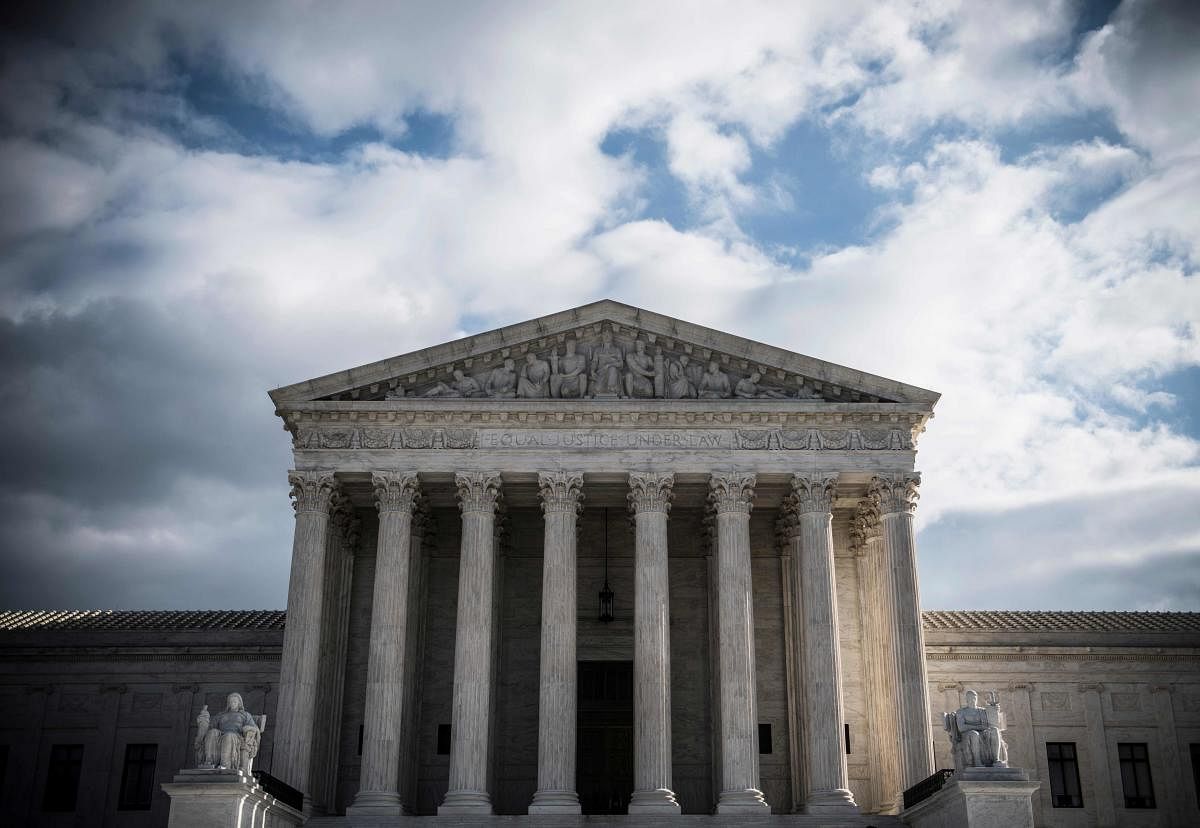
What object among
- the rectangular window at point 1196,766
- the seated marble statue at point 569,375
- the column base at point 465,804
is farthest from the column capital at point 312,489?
the rectangular window at point 1196,766

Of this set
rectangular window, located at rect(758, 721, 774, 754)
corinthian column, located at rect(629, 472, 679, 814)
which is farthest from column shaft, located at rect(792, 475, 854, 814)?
corinthian column, located at rect(629, 472, 679, 814)

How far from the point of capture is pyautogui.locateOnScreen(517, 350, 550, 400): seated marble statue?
40.1 metres

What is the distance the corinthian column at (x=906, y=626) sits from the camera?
3650 centimetres

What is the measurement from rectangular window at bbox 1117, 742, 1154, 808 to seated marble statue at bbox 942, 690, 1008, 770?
46.8 feet

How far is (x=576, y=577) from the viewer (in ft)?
132

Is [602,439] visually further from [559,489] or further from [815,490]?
[815,490]

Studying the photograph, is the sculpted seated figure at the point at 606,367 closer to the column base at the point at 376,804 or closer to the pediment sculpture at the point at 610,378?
the pediment sculpture at the point at 610,378

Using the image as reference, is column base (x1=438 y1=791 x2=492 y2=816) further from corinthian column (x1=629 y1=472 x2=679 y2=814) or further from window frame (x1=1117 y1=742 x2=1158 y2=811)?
window frame (x1=1117 y1=742 x2=1158 y2=811)

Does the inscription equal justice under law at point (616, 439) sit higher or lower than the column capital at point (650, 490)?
higher

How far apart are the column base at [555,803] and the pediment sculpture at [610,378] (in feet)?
38.2

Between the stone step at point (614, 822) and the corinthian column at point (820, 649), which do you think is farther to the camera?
the corinthian column at point (820, 649)

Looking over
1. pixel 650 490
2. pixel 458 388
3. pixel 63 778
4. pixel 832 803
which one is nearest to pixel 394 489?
pixel 458 388

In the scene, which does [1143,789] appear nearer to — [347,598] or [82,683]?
[347,598]

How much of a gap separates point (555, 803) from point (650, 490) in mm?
9441
